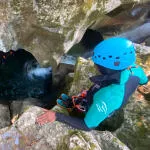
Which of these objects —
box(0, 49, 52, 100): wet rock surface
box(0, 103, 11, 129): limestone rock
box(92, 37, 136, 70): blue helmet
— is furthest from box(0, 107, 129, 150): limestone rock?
box(0, 49, 52, 100): wet rock surface

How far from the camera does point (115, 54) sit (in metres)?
4.69

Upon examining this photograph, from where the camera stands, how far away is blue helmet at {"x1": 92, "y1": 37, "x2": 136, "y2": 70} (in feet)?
15.4

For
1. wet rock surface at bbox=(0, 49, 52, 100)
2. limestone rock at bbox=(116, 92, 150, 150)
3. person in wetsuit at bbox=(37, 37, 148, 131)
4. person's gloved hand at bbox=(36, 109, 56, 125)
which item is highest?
person in wetsuit at bbox=(37, 37, 148, 131)

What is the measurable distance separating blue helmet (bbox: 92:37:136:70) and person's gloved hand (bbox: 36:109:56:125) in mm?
1541

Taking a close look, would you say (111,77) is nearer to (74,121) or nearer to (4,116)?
(74,121)

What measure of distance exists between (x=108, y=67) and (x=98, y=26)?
8.54 m

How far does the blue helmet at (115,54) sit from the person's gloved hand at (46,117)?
1541 millimetres

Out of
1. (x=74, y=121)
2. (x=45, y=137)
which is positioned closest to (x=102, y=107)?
(x=74, y=121)

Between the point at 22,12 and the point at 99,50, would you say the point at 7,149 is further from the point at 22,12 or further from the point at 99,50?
the point at 22,12

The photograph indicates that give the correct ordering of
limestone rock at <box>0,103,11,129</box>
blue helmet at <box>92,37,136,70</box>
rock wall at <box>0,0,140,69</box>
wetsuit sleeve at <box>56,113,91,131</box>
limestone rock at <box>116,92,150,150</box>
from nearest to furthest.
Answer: blue helmet at <box>92,37,136,70</box> → wetsuit sleeve at <box>56,113,91,131</box> → limestone rock at <box>116,92,150,150</box> → rock wall at <box>0,0,140,69</box> → limestone rock at <box>0,103,11,129</box>

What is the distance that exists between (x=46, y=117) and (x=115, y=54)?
2057mm

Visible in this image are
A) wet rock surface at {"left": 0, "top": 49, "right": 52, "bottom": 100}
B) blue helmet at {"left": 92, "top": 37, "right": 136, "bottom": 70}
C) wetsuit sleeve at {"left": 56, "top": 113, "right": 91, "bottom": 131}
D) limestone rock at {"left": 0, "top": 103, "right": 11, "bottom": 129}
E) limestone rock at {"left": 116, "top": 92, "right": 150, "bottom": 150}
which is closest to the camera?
blue helmet at {"left": 92, "top": 37, "right": 136, "bottom": 70}

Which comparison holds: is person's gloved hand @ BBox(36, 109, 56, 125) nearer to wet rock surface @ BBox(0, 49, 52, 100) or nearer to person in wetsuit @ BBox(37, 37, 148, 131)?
person in wetsuit @ BBox(37, 37, 148, 131)

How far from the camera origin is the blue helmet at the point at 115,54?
469 cm
